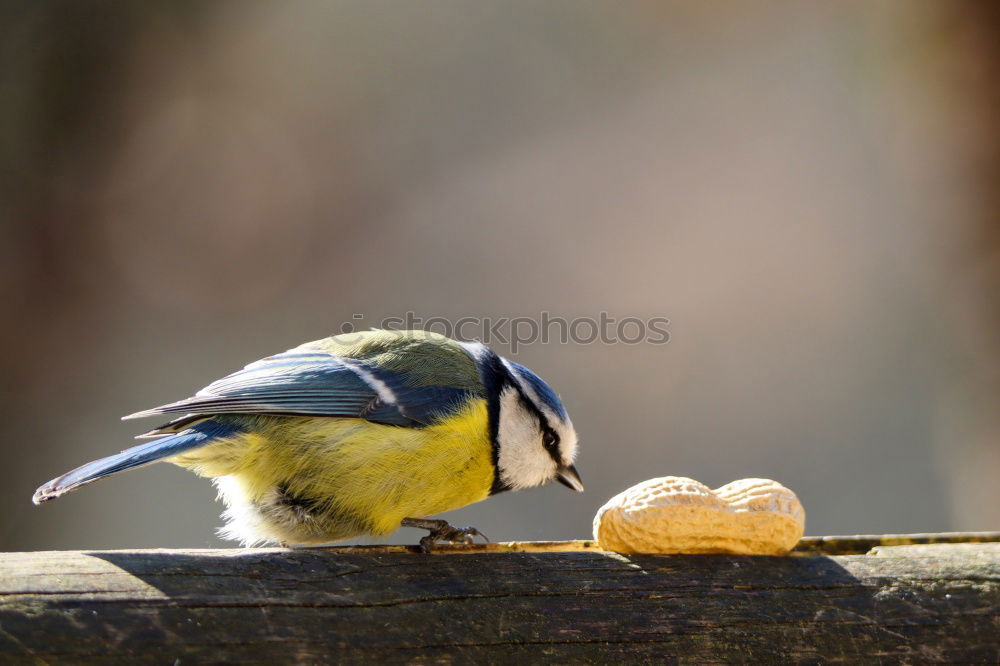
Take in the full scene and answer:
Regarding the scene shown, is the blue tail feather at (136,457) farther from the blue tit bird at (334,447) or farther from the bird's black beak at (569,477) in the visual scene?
the bird's black beak at (569,477)

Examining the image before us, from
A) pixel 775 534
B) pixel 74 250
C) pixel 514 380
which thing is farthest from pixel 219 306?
pixel 775 534

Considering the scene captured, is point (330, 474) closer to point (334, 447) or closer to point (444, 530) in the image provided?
point (334, 447)

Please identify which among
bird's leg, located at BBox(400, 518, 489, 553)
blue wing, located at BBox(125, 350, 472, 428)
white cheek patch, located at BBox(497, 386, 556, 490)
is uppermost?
blue wing, located at BBox(125, 350, 472, 428)

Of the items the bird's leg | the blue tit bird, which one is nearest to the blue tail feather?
the blue tit bird

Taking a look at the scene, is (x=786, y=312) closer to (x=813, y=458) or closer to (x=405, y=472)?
(x=813, y=458)

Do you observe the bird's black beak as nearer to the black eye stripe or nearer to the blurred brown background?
the black eye stripe

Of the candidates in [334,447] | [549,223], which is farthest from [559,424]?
[549,223]
